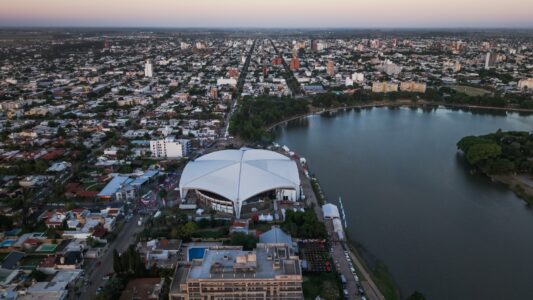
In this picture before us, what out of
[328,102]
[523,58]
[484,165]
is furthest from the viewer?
[523,58]

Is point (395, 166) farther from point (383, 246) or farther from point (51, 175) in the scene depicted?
point (51, 175)

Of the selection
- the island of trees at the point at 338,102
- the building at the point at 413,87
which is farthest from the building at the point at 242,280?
the building at the point at 413,87

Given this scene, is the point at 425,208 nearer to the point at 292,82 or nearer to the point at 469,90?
the point at 469,90

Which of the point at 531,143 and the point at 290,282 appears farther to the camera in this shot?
the point at 531,143

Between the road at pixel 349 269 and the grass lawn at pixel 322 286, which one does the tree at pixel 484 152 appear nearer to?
the road at pixel 349 269

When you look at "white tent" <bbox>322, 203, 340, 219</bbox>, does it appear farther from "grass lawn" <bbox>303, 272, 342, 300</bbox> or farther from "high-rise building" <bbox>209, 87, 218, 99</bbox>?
"high-rise building" <bbox>209, 87, 218, 99</bbox>

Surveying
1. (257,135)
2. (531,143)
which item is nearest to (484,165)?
(531,143)

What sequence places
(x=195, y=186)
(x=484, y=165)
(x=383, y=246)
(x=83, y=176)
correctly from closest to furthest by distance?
(x=383, y=246)
(x=195, y=186)
(x=83, y=176)
(x=484, y=165)
